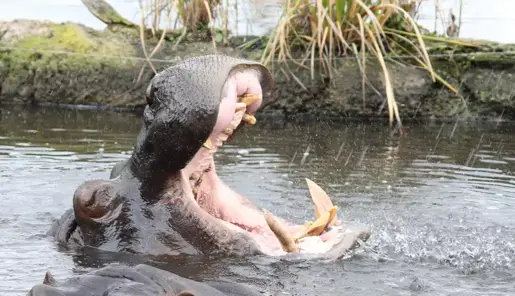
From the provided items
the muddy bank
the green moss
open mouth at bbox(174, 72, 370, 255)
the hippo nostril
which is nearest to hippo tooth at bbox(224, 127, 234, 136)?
open mouth at bbox(174, 72, 370, 255)

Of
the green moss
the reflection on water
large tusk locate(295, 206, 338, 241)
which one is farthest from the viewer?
the green moss

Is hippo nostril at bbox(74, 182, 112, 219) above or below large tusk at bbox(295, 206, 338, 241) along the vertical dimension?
above

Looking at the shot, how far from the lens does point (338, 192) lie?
19.4 ft

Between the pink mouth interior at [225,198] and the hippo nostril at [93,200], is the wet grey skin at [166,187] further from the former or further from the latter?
the pink mouth interior at [225,198]

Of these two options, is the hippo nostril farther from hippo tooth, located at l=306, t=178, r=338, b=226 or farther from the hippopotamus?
hippo tooth, located at l=306, t=178, r=338, b=226

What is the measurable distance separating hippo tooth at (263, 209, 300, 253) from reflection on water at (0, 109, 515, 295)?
0.27 ft

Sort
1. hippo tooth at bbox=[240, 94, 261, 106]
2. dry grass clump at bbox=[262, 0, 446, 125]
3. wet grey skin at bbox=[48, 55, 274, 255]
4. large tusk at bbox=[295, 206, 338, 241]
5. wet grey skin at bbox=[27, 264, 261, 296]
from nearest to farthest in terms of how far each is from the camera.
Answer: wet grey skin at bbox=[27, 264, 261, 296]
wet grey skin at bbox=[48, 55, 274, 255]
hippo tooth at bbox=[240, 94, 261, 106]
large tusk at bbox=[295, 206, 338, 241]
dry grass clump at bbox=[262, 0, 446, 125]

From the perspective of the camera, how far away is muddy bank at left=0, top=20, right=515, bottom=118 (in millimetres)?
9906

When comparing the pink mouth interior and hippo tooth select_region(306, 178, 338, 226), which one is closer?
the pink mouth interior

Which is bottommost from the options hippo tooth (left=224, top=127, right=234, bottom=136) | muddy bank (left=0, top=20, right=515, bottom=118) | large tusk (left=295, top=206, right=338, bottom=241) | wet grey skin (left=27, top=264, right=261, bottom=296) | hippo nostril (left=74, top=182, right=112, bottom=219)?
muddy bank (left=0, top=20, right=515, bottom=118)

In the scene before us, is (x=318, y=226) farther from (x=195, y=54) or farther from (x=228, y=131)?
(x=195, y=54)

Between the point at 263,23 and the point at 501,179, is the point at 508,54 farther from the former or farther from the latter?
the point at 501,179

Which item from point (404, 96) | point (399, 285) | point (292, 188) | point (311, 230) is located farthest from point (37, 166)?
point (404, 96)

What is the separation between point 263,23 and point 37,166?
428 cm
